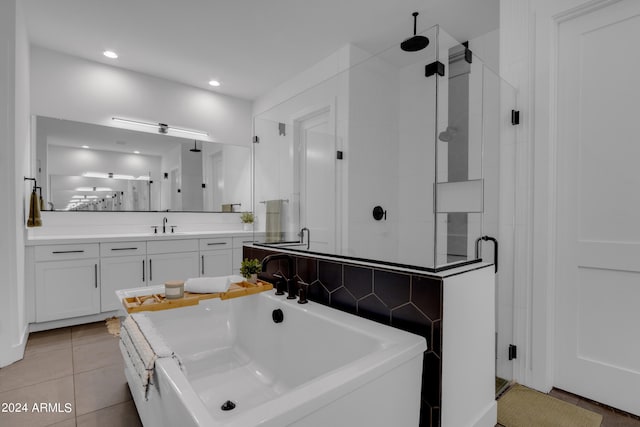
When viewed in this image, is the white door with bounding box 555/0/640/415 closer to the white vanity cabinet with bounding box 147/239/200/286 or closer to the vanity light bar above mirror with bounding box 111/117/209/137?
the white vanity cabinet with bounding box 147/239/200/286

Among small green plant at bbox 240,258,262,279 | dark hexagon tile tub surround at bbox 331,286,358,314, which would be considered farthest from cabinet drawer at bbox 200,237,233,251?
dark hexagon tile tub surround at bbox 331,286,358,314

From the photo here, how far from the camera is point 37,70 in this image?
3.20 metres

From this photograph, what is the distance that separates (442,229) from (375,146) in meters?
1.48

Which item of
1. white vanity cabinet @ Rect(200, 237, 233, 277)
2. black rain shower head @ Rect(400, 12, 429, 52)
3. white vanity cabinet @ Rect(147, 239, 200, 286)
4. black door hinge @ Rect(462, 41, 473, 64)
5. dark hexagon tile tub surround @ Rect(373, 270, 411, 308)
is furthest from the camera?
white vanity cabinet @ Rect(200, 237, 233, 277)

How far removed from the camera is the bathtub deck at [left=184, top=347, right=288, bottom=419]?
1.64m

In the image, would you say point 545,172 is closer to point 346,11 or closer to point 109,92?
point 346,11

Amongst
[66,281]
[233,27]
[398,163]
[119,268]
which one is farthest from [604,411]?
[66,281]

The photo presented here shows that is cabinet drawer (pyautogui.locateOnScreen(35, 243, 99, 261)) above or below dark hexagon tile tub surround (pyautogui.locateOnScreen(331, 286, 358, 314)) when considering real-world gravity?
Answer: above

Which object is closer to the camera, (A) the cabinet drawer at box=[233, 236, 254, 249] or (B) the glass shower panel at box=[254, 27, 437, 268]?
(B) the glass shower panel at box=[254, 27, 437, 268]

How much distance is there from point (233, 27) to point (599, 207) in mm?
3061

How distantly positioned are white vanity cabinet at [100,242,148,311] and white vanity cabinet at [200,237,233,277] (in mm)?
603

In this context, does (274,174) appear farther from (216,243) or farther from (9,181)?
(9,181)

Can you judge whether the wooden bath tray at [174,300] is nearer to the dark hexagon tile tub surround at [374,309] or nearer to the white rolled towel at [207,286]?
the white rolled towel at [207,286]

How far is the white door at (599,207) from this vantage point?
1.73 m
